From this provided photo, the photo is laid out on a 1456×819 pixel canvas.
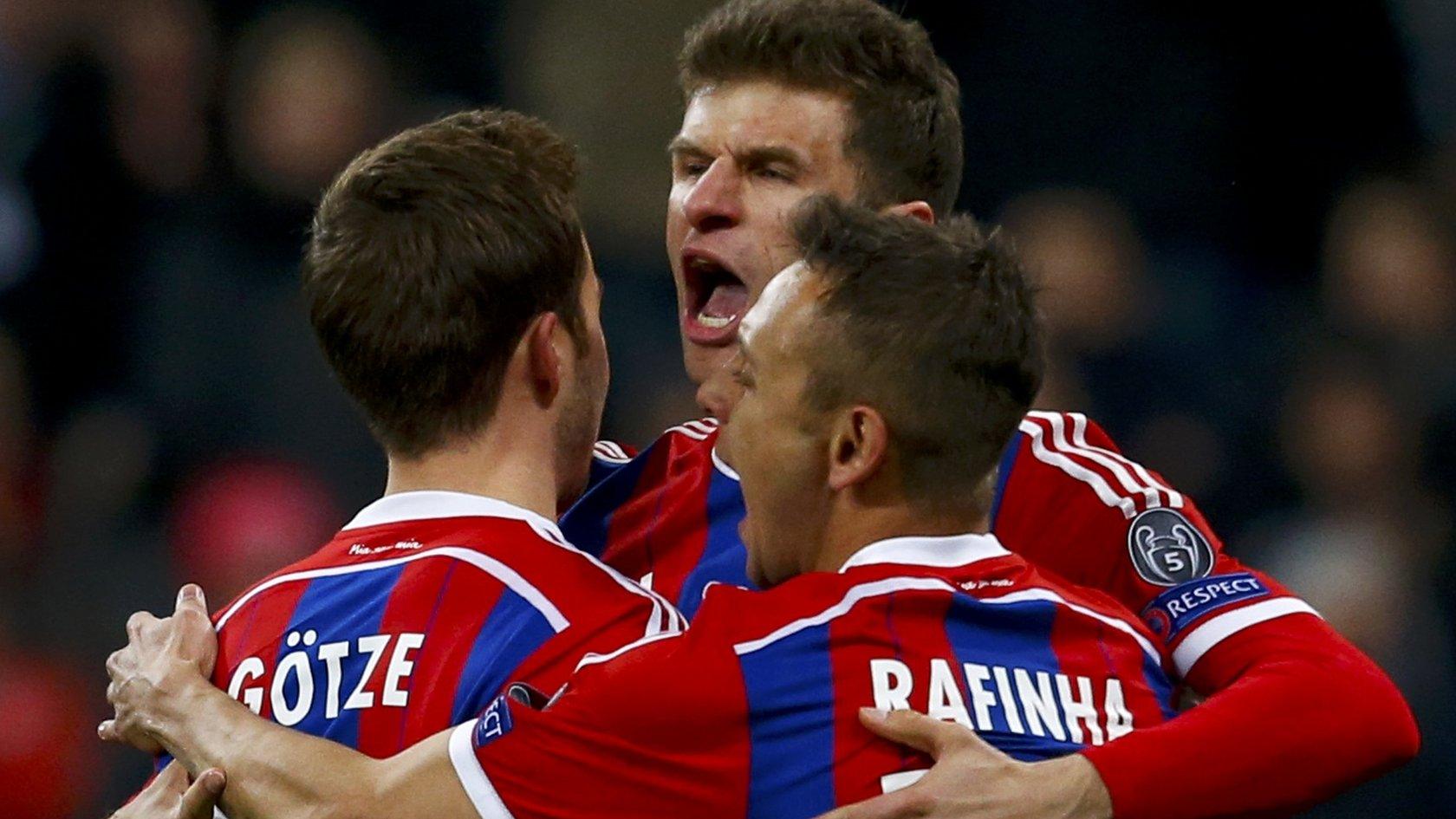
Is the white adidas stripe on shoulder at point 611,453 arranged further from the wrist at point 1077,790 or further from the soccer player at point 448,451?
the wrist at point 1077,790

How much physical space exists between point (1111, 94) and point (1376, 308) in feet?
3.36

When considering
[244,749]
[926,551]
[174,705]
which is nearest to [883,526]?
[926,551]

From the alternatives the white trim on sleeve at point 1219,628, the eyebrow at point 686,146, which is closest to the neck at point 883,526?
the white trim on sleeve at point 1219,628

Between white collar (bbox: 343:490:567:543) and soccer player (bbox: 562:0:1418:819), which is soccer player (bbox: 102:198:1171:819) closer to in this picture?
soccer player (bbox: 562:0:1418:819)

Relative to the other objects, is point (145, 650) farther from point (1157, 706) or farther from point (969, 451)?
point (1157, 706)

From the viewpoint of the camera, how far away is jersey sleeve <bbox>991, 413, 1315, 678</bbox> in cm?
249

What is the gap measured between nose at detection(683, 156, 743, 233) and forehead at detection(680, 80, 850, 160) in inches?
Answer: 1.8

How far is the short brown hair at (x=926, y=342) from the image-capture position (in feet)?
7.27

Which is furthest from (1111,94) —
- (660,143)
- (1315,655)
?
(1315,655)

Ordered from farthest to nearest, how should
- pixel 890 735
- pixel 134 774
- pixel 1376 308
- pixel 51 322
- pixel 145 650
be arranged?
pixel 1376 308, pixel 51 322, pixel 134 774, pixel 145 650, pixel 890 735

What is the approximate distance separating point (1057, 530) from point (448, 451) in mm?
850

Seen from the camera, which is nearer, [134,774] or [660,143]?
[134,774]

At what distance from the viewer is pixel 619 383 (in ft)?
17.8

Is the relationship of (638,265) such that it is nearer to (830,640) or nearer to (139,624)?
(139,624)
